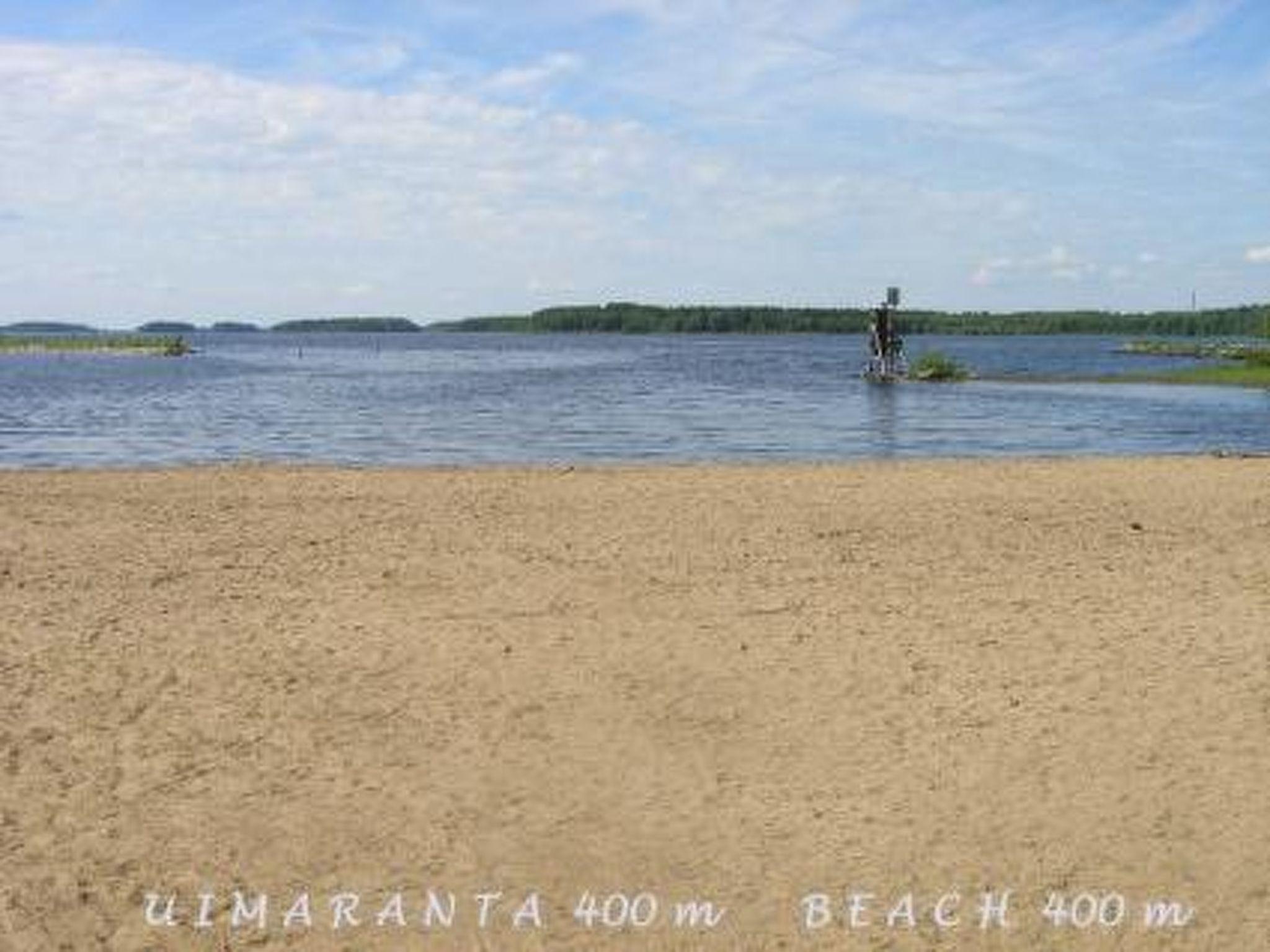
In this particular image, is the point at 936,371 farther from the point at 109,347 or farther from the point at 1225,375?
the point at 109,347

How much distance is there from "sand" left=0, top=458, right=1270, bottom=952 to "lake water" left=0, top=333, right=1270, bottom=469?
13.1 meters

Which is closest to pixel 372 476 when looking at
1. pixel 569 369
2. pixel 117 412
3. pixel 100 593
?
pixel 100 593

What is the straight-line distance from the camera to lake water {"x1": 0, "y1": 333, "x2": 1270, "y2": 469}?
2877cm

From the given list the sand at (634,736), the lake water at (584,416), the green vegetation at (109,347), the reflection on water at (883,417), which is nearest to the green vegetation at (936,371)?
the lake water at (584,416)

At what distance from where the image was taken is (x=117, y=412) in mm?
40375

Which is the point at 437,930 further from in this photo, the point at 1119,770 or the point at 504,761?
the point at 1119,770

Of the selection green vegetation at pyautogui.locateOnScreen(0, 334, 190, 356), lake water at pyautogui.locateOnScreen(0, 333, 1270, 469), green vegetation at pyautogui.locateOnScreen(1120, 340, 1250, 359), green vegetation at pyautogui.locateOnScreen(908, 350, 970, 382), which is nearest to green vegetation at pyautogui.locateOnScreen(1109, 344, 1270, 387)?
lake water at pyautogui.locateOnScreen(0, 333, 1270, 469)

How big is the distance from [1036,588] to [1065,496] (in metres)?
6.96

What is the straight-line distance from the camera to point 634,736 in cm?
833

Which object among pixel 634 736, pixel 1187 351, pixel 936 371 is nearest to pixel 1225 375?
pixel 936 371

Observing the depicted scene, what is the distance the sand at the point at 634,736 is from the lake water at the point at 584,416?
515 inches

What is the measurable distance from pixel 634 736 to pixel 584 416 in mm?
30814

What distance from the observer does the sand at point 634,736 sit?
6188 mm

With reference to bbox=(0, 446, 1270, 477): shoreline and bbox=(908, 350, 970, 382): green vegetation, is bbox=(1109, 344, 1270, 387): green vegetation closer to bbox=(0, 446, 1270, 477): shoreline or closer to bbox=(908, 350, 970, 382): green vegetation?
bbox=(908, 350, 970, 382): green vegetation
